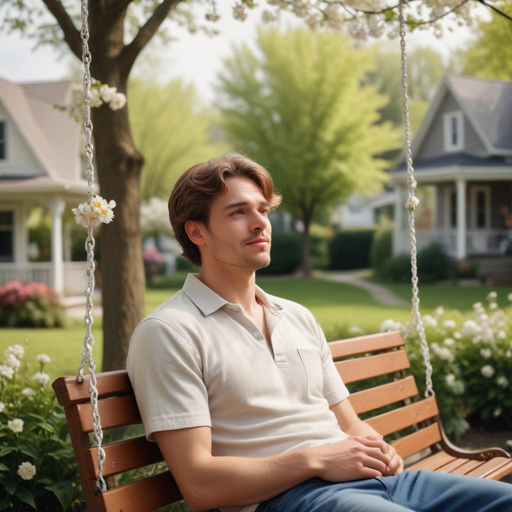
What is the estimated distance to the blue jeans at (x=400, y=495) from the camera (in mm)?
2256

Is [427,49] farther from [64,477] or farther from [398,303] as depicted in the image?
[64,477]

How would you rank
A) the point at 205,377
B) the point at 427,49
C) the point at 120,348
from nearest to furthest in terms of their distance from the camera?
the point at 205,377 < the point at 120,348 < the point at 427,49

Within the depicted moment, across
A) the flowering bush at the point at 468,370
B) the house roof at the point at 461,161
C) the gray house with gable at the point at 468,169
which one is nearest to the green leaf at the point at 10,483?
the flowering bush at the point at 468,370

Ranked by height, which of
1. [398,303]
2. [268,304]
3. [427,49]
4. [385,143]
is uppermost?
[427,49]

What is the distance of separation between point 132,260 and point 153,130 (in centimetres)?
2746

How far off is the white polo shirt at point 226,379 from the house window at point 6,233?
57.8 ft

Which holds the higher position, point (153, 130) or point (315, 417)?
point (153, 130)

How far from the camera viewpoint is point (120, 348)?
5207 millimetres

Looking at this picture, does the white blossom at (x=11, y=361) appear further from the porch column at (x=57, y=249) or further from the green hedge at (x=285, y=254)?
the green hedge at (x=285, y=254)

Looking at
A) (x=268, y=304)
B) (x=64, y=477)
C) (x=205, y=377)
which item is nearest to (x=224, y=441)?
(x=205, y=377)

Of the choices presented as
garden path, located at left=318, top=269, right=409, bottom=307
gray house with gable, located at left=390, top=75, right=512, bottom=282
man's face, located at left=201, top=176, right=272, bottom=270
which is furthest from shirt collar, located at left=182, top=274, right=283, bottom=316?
gray house with gable, located at left=390, top=75, right=512, bottom=282

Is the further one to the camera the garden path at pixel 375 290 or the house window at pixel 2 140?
the house window at pixel 2 140

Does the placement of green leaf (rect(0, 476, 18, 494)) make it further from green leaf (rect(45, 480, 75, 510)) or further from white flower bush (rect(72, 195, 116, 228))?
white flower bush (rect(72, 195, 116, 228))

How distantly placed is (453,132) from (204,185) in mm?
23386
